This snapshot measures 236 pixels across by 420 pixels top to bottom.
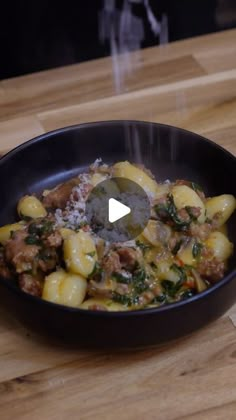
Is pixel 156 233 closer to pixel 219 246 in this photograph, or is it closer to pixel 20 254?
pixel 219 246

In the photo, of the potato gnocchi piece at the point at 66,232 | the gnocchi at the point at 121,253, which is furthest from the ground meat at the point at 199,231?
the potato gnocchi piece at the point at 66,232

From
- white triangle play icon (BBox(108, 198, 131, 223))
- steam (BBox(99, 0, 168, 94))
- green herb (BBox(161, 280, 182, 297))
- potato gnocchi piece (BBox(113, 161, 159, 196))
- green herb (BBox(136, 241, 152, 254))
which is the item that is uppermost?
steam (BBox(99, 0, 168, 94))

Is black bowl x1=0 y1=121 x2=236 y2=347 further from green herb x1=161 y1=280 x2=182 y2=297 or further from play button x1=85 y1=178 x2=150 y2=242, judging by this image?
play button x1=85 y1=178 x2=150 y2=242

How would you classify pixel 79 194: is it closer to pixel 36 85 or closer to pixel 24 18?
pixel 36 85

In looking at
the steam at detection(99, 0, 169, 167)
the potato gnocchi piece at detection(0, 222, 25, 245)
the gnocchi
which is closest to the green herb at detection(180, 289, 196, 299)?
the gnocchi

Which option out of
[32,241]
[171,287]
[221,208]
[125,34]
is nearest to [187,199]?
[221,208]

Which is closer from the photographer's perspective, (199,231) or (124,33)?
(199,231)
